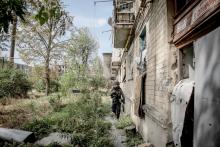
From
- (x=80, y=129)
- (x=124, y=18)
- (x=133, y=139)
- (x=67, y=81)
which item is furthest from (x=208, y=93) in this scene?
(x=67, y=81)

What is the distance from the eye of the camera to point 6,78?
19.2 metres

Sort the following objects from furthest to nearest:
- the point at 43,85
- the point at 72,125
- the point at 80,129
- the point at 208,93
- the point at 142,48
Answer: the point at 43,85 < the point at 142,48 < the point at 72,125 < the point at 80,129 < the point at 208,93

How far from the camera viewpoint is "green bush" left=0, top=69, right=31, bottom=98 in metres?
A: 17.9

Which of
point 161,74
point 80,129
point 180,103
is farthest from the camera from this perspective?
point 80,129

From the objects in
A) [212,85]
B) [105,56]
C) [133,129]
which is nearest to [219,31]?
[212,85]

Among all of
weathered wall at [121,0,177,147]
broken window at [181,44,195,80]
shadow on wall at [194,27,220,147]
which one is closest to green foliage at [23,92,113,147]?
weathered wall at [121,0,177,147]

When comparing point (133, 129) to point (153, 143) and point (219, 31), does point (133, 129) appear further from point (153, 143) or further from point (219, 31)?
point (219, 31)

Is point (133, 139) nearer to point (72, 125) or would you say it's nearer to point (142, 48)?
point (72, 125)

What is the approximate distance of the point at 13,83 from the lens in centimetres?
1944

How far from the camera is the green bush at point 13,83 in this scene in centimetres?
1792

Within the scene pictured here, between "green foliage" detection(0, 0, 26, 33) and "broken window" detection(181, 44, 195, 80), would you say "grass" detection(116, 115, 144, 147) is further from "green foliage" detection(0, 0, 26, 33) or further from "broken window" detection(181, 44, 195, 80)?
"green foliage" detection(0, 0, 26, 33)

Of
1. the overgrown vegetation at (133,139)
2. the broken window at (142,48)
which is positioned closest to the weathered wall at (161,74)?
the overgrown vegetation at (133,139)

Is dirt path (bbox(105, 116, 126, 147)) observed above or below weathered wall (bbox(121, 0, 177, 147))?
below

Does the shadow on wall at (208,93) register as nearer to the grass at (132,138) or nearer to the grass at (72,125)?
the grass at (72,125)
